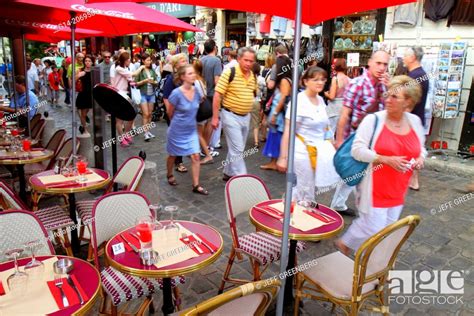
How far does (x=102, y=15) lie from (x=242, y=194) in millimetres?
2816

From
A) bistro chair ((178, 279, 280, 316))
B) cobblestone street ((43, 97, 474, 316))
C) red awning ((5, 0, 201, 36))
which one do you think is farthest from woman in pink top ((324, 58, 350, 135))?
bistro chair ((178, 279, 280, 316))

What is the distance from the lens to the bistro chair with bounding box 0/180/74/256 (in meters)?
3.62

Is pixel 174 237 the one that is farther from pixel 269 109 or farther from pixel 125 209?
pixel 269 109

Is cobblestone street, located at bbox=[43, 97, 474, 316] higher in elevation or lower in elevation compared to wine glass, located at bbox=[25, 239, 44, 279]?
lower

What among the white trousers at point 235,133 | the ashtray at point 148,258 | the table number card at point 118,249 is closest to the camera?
the ashtray at point 148,258

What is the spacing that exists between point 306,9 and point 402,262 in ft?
9.28

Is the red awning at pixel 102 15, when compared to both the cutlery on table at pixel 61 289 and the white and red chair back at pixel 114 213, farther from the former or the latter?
the cutlery on table at pixel 61 289

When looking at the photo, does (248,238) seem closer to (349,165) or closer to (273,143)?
(349,165)

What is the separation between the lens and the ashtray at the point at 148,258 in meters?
2.54

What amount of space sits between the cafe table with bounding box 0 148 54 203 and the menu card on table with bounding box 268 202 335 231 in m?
3.38

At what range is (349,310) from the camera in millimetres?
2926

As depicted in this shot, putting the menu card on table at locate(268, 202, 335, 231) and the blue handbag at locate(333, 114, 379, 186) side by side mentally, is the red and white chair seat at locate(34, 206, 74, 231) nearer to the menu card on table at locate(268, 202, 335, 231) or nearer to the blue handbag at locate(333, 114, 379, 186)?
the menu card on table at locate(268, 202, 335, 231)

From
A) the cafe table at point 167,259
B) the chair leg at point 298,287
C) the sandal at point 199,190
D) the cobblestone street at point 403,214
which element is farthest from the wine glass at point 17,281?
the sandal at point 199,190

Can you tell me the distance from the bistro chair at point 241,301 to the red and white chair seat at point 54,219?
7.84ft
